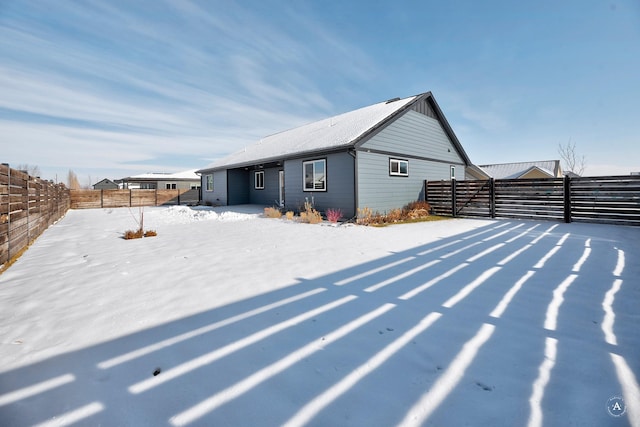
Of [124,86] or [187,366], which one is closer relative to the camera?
[187,366]

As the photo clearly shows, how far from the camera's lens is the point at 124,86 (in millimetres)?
12086

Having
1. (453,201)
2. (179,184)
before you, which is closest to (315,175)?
(453,201)

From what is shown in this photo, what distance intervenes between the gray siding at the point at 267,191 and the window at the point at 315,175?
12.5 ft

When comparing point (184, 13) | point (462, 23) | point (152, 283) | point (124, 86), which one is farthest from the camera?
point (124, 86)

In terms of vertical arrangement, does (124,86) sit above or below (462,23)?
below

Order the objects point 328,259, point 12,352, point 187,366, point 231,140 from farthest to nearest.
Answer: point 231,140 → point 328,259 → point 12,352 → point 187,366

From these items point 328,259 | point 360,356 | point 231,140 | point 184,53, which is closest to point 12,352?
point 360,356

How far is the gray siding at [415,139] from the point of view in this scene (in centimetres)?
1126

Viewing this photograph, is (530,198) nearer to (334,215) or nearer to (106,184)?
(334,215)

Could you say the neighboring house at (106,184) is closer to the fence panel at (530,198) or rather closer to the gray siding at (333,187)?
the gray siding at (333,187)

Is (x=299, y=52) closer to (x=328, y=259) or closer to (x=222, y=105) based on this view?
(x=222, y=105)

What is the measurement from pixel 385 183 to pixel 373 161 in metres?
1.19

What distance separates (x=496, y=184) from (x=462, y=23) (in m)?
6.57

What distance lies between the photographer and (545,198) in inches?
400
